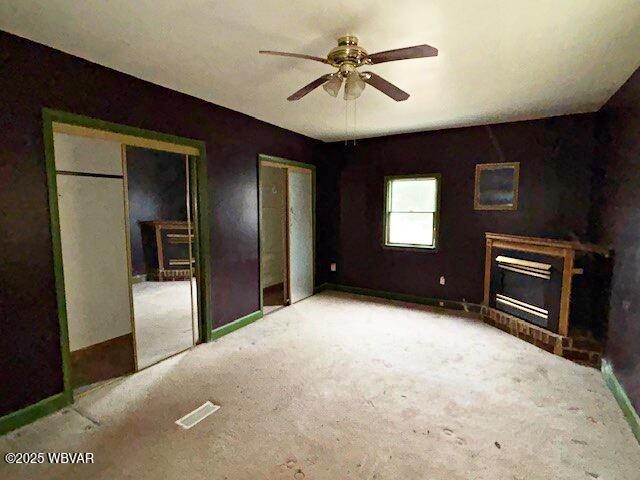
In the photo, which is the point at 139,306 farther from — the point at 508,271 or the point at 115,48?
the point at 508,271

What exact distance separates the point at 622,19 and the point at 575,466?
263 cm

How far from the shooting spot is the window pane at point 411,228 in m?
5.03

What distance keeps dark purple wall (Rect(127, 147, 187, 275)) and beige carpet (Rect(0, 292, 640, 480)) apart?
3.37 meters

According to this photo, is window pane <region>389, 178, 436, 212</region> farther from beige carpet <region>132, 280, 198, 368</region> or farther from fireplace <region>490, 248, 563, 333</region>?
beige carpet <region>132, 280, 198, 368</region>

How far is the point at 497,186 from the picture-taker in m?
4.40

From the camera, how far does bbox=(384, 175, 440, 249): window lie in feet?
16.2

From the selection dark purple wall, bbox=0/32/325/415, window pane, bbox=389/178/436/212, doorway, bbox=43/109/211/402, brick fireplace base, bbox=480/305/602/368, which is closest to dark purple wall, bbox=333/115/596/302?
window pane, bbox=389/178/436/212

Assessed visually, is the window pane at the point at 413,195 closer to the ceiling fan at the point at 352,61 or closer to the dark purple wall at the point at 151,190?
the ceiling fan at the point at 352,61

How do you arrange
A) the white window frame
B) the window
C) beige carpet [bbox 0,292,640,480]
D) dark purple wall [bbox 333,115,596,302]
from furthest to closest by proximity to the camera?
the window < the white window frame < dark purple wall [bbox 333,115,596,302] < beige carpet [bbox 0,292,640,480]

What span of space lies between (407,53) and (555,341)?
3.23 metres

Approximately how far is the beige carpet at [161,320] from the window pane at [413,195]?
3.35 m

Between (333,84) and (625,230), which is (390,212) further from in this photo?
(333,84)

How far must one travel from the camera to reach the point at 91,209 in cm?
287

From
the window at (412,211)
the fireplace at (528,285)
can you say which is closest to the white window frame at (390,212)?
the window at (412,211)
